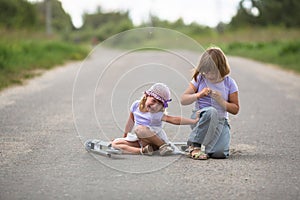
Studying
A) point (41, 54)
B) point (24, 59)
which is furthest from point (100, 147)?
point (41, 54)

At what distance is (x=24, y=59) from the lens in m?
15.2

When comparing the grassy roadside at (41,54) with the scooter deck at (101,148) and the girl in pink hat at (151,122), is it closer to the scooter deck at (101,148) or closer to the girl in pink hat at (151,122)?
the girl in pink hat at (151,122)

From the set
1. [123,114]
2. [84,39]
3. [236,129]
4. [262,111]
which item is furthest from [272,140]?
[84,39]

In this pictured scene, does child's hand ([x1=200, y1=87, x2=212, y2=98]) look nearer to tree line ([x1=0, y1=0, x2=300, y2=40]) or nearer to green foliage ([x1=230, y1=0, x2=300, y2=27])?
tree line ([x1=0, y1=0, x2=300, y2=40])

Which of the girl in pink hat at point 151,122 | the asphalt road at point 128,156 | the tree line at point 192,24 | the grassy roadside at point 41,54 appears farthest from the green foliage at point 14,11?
the girl in pink hat at point 151,122

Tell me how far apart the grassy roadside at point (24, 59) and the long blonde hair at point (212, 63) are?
249 inches

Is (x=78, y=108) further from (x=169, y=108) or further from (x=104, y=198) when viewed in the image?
(x=104, y=198)

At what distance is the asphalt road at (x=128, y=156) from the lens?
12.4ft

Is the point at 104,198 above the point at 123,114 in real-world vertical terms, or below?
below

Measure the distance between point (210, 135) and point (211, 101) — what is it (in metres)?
0.31

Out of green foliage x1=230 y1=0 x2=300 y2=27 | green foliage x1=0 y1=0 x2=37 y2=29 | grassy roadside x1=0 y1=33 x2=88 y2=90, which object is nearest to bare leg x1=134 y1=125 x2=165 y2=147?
grassy roadside x1=0 y1=33 x2=88 y2=90

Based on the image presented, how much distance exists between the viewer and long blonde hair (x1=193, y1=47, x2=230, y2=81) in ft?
15.5

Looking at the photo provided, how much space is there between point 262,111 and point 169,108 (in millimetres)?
3133

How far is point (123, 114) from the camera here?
521 cm
